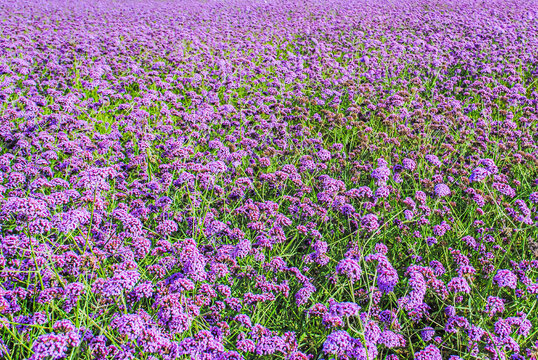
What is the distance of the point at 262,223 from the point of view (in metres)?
2.62

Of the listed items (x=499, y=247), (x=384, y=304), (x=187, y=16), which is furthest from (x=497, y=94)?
(x=187, y=16)

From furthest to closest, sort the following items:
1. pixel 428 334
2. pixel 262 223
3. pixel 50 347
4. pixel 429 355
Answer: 1. pixel 262 223
2. pixel 428 334
3. pixel 429 355
4. pixel 50 347

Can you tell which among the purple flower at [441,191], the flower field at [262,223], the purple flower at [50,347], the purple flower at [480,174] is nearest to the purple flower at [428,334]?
the flower field at [262,223]

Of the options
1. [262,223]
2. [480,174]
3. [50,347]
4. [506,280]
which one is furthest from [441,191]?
[50,347]

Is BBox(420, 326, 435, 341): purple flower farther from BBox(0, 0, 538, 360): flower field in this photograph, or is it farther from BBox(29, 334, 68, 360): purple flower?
BBox(29, 334, 68, 360): purple flower

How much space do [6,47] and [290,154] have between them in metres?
5.71

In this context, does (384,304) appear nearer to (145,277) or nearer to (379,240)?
(379,240)

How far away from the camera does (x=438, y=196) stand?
2979 mm

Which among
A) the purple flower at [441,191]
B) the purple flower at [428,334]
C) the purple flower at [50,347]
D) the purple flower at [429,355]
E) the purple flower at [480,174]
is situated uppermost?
the purple flower at [480,174]

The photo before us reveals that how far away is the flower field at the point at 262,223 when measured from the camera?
1.89 meters

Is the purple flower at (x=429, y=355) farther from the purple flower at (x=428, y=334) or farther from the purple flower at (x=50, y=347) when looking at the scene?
the purple flower at (x=50, y=347)

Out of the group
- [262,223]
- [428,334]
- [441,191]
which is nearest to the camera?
[428,334]

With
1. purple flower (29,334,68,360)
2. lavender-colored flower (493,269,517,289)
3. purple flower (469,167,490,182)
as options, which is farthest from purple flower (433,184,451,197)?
purple flower (29,334,68,360)

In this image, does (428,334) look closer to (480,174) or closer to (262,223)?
(262,223)
